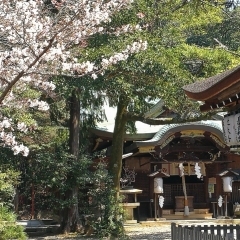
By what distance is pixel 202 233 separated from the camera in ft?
23.7

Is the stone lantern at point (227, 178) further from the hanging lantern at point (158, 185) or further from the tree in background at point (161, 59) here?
the tree in background at point (161, 59)

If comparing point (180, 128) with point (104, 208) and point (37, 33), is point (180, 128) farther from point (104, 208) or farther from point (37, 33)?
point (37, 33)

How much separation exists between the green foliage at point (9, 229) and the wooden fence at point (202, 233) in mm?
3980

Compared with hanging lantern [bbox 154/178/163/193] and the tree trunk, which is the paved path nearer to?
hanging lantern [bbox 154/178/163/193]

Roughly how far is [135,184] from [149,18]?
9.09 metres

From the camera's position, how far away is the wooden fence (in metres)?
6.93

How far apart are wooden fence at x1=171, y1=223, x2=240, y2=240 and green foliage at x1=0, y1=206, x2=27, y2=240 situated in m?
3.98

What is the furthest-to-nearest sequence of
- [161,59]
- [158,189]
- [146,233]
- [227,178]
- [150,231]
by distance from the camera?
[227,178] < [158,189] < [150,231] < [146,233] < [161,59]

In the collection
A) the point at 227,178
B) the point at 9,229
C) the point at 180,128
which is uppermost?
the point at 180,128

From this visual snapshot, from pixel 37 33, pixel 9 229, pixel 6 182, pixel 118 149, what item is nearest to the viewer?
pixel 37 33

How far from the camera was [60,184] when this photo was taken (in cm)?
1534

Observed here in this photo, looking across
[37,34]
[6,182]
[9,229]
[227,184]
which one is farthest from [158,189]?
[37,34]

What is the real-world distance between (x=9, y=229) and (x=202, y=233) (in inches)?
215

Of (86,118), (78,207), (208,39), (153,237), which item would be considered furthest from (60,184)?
(208,39)
